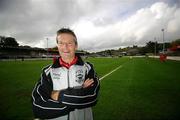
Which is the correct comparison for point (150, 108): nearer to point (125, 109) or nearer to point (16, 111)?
point (125, 109)

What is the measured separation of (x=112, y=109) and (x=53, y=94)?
4298 millimetres

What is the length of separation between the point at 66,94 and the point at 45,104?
0.31 m

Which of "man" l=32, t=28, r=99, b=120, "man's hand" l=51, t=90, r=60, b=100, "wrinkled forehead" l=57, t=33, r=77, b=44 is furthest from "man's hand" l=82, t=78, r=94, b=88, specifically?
"wrinkled forehead" l=57, t=33, r=77, b=44

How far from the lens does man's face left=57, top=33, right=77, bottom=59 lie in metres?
2.62

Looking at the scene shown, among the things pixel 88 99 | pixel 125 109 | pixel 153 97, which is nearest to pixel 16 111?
pixel 125 109

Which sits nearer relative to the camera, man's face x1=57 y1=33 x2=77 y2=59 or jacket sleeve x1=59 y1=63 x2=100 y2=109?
jacket sleeve x1=59 y1=63 x2=100 y2=109

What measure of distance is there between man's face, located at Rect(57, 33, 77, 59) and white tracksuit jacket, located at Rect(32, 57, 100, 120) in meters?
0.14

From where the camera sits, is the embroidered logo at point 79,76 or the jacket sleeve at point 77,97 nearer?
the jacket sleeve at point 77,97

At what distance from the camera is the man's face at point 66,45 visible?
2.62 m

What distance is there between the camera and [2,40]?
128 metres

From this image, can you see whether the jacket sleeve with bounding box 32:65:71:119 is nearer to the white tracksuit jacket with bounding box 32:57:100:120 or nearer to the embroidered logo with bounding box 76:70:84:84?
the white tracksuit jacket with bounding box 32:57:100:120

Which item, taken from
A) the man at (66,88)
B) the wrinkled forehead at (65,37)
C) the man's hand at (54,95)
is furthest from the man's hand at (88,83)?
the wrinkled forehead at (65,37)

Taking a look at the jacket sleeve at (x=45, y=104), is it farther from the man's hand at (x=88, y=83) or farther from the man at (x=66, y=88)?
the man's hand at (x=88, y=83)

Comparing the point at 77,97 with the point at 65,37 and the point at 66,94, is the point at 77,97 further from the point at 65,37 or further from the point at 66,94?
the point at 65,37
